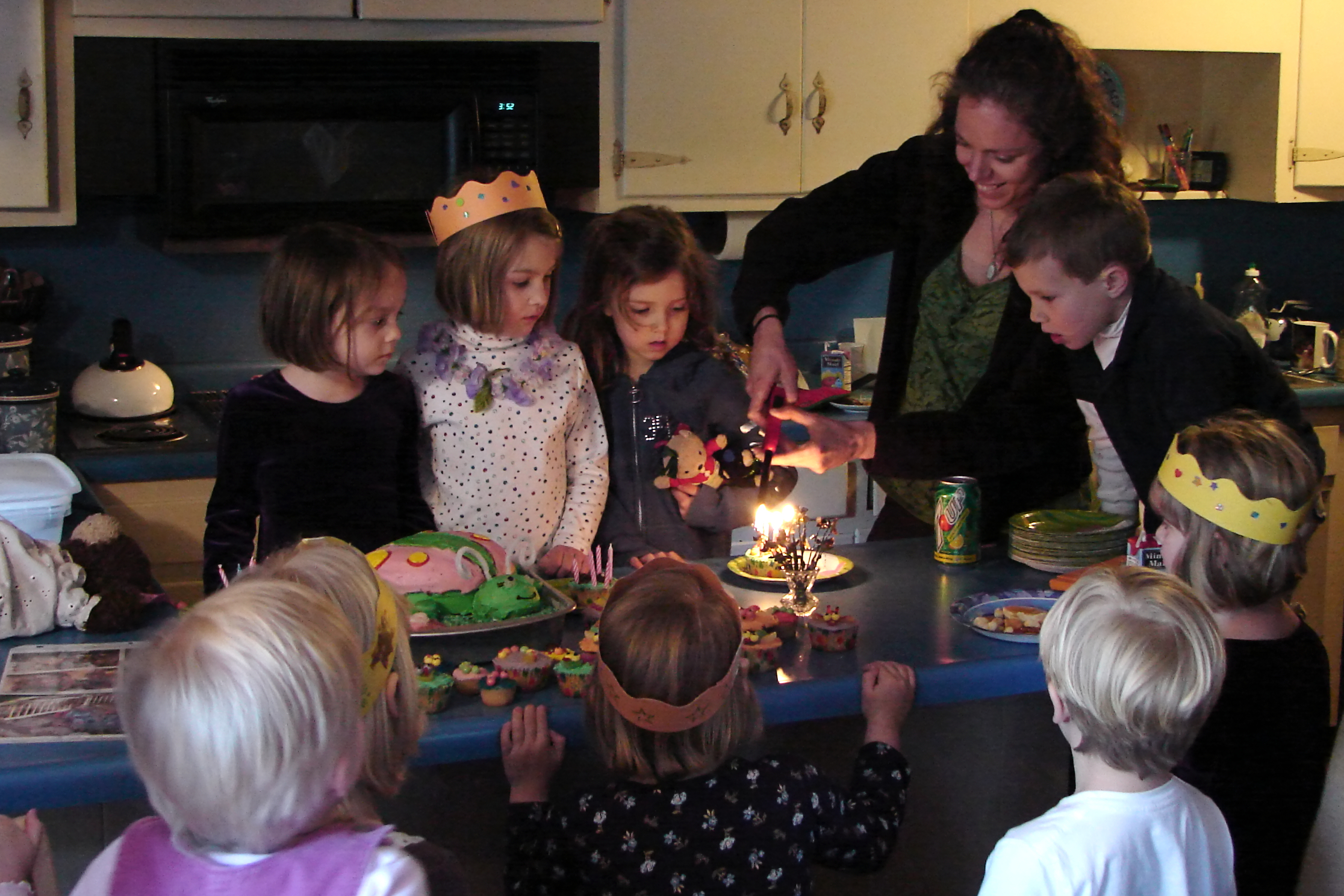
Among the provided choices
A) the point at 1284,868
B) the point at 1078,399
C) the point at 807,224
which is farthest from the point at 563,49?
the point at 1284,868

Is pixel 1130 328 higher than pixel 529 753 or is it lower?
higher

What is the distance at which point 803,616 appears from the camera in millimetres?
1833

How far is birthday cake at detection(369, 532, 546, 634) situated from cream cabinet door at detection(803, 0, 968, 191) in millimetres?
1860

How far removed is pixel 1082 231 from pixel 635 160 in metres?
1.47

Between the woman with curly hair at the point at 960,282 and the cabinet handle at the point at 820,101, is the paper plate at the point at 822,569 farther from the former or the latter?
the cabinet handle at the point at 820,101

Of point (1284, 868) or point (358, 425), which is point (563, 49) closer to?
point (358, 425)

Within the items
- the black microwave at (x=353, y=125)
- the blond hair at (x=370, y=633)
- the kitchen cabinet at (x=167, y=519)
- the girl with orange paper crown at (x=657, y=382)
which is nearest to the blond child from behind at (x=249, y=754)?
the blond hair at (x=370, y=633)

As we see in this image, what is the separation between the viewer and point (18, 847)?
→ 3.82 feet

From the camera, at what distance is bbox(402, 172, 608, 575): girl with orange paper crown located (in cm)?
217

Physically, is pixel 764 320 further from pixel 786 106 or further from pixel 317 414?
pixel 786 106

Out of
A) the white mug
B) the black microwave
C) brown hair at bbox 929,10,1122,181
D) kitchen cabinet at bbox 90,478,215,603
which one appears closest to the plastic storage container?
kitchen cabinet at bbox 90,478,215,603

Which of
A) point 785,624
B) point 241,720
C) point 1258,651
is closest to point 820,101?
point 785,624

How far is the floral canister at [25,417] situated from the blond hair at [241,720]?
6.10 feet

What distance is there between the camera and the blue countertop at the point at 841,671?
4.54ft
